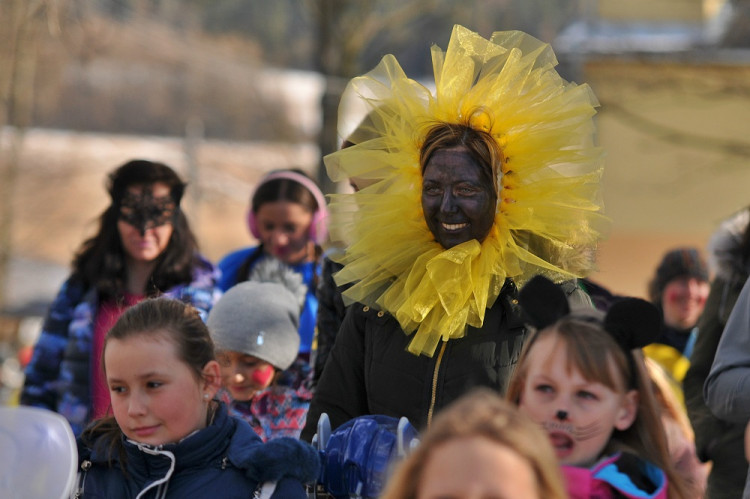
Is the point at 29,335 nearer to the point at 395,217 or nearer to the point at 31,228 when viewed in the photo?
the point at 31,228

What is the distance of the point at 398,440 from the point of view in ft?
10.6

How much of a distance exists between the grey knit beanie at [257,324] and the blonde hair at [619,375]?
6.78ft

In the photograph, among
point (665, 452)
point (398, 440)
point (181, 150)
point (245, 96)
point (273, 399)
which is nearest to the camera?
point (665, 452)

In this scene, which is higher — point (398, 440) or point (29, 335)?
point (398, 440)

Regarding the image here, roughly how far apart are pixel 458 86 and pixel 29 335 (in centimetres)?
1461

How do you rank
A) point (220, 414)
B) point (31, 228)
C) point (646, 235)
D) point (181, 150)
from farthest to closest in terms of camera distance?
point (181, 150), point (31, 228), point (646, 235), point (220, 414)

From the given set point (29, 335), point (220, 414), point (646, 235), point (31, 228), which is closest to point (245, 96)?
point (31, 228)

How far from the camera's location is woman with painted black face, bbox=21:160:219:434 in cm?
530

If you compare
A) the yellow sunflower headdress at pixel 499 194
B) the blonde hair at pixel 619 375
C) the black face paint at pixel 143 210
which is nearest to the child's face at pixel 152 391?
the yellow sunflower headdress at pixel 499 194

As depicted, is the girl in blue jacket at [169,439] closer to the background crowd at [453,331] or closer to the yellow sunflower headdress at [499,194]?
the background crowd at [453,331]

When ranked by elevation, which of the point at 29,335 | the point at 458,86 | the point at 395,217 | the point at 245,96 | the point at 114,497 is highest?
the point at 245,96

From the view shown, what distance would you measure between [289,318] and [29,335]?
1318 cm

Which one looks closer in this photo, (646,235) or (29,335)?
(646,235)

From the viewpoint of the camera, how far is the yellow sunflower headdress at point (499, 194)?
12.1 ft
